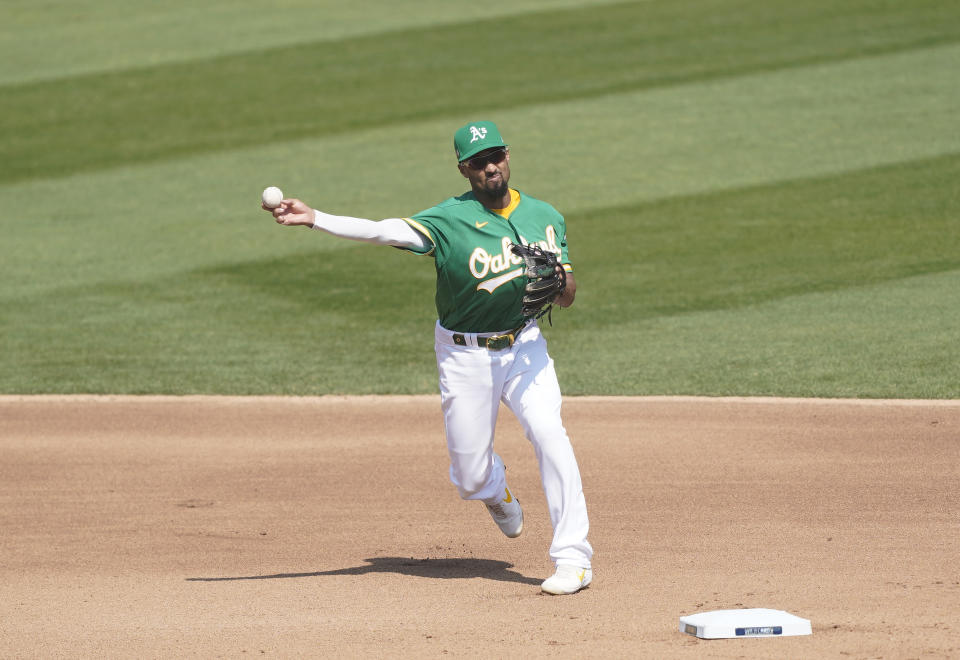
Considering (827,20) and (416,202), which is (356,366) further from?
(827,20)

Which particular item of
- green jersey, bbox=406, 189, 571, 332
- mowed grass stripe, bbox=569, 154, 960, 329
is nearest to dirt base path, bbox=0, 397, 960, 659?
green jersey, bbox=406, 189, 571, 332

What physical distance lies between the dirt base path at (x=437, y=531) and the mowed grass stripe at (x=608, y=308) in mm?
613

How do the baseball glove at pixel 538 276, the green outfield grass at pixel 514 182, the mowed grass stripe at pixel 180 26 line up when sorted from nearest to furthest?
the baseball glove at pixel 538 276 → the green outfield grass at pixel 514 182 → the mowed grass stripe at pixel 180 26

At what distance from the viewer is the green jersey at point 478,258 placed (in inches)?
244

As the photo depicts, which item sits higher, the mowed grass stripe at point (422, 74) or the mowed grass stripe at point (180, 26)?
the mowed grass stripe at point (180, 26)

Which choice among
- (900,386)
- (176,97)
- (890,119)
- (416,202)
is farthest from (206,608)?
(176,97)

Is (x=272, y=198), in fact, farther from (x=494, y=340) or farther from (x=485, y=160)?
(x=494, y=340)

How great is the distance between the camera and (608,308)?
12461 millimetres

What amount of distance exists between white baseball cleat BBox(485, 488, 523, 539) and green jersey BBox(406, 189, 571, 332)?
39.7 inches

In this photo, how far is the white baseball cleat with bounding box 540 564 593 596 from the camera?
6.15 m

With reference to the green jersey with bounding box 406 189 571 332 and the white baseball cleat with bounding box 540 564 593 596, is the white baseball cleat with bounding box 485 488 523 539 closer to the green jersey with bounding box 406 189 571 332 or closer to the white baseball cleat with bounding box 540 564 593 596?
the white baseball cleat with bounding box 540 564 593 596

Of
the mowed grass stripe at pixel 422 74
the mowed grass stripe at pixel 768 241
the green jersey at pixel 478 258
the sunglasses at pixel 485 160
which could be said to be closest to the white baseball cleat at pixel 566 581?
the green jersey at pixel 478 258

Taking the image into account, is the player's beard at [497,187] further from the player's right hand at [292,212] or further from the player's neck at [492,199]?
the player's right hand at [292,212]

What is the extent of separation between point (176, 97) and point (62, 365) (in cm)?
1026
